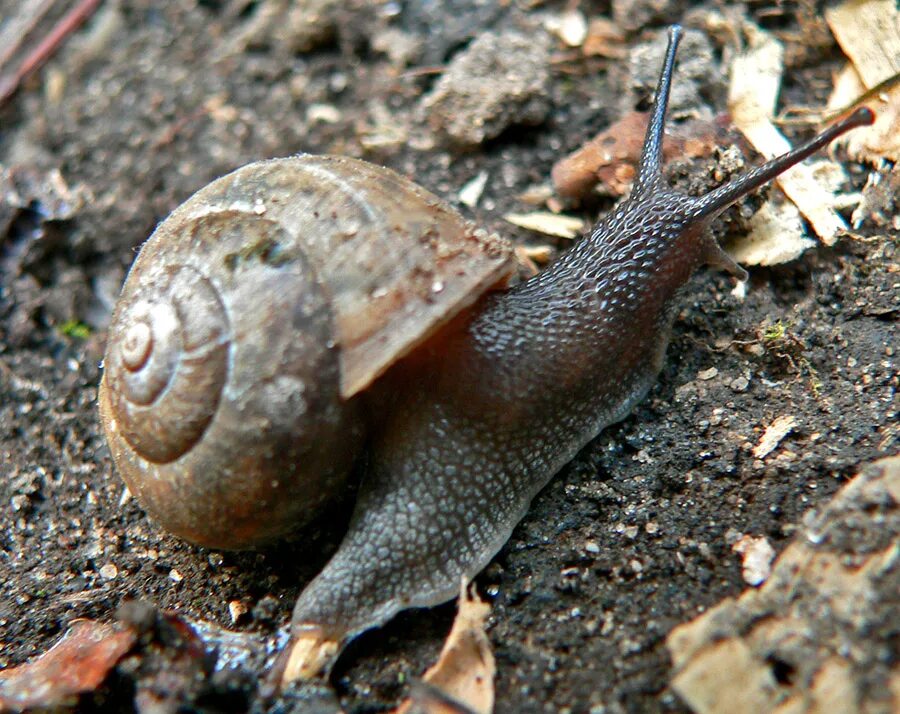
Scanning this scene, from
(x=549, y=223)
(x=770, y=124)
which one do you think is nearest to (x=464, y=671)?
(x=549, y=223)

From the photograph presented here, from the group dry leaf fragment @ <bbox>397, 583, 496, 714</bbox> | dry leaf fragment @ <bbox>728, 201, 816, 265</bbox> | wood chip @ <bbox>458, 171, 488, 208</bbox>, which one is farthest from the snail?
wood chip @ <bbox>458, 171, 488, 208</bbox>

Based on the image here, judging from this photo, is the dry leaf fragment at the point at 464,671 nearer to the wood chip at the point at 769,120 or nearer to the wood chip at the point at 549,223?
the wood chip at the point at 549,223

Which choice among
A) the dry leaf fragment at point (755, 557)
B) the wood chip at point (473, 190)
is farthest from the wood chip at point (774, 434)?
the wood chip at point (473, 190)

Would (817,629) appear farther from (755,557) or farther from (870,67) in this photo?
(870,67)

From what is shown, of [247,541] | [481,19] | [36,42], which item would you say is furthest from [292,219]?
[36,42]

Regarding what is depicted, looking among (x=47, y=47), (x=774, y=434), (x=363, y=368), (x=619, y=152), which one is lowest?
(x=774, y=434)
